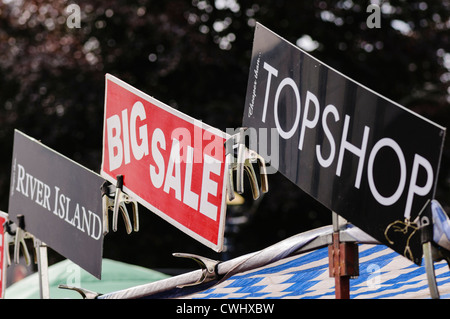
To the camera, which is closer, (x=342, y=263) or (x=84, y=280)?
(x=342, y=263)

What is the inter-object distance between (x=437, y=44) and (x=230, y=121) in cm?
294

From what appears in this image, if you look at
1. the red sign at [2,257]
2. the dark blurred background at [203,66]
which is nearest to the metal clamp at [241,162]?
the red sign at [2,257]

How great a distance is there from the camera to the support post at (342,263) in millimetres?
2060

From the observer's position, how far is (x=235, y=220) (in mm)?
9695

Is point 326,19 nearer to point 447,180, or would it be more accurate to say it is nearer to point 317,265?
point 447,180

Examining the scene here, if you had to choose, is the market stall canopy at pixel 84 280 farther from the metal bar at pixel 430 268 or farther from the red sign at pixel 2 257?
the metal bar at pixel 430 268

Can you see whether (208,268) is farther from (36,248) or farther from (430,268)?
(36,248)

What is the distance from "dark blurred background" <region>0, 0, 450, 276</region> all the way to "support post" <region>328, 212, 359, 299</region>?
264 inches

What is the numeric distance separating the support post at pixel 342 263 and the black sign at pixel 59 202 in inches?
48.8

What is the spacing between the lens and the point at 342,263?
81.1 inches

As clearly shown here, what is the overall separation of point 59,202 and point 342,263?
1724mm

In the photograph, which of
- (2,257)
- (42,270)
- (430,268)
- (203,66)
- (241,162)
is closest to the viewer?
(430,268)

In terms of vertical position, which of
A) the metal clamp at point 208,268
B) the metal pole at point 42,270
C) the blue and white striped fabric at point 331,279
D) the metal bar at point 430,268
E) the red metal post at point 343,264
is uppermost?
the metal pole at point 42,270

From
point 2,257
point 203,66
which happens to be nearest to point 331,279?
point 2,257
